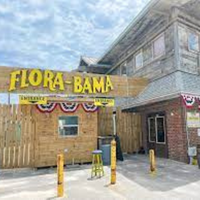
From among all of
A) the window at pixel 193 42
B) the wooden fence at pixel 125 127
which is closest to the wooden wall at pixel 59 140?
the wooden fence at pixel 125 127

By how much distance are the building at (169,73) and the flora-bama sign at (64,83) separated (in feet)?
3.39

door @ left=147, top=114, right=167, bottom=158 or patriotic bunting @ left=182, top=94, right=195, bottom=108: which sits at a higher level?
patriotic bunting @ left=182, top=94, right=195, bottom=108

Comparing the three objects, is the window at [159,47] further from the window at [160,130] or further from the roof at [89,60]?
the roof at [89,60]

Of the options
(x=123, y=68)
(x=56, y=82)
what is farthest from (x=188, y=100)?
(x=123, y=68)

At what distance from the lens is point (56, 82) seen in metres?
11.1

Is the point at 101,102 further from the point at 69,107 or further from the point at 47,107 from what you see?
the point at 47,107

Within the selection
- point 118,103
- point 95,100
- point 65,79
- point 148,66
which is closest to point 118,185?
point 95,100

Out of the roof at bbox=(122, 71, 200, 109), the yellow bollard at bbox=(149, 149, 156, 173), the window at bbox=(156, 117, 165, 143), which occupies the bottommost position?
the yellow bollard at bbox=(149, 149, 156, 173)

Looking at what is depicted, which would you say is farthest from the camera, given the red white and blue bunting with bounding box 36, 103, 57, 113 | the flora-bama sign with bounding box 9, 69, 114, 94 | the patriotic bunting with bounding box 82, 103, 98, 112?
the patriotic bunting with bounding box 82, 103, 98, 112

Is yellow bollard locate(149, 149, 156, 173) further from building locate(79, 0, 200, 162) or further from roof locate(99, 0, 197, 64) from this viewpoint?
roof locate(99, 0, 197, 64)

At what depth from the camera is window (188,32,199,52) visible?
473 inches

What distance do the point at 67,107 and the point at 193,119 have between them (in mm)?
6046

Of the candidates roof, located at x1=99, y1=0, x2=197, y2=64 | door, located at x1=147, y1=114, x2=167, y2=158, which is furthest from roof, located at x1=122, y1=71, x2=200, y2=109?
roof, located at x1=99, y1=0, x2=197, y2=64

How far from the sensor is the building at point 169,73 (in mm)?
10617
